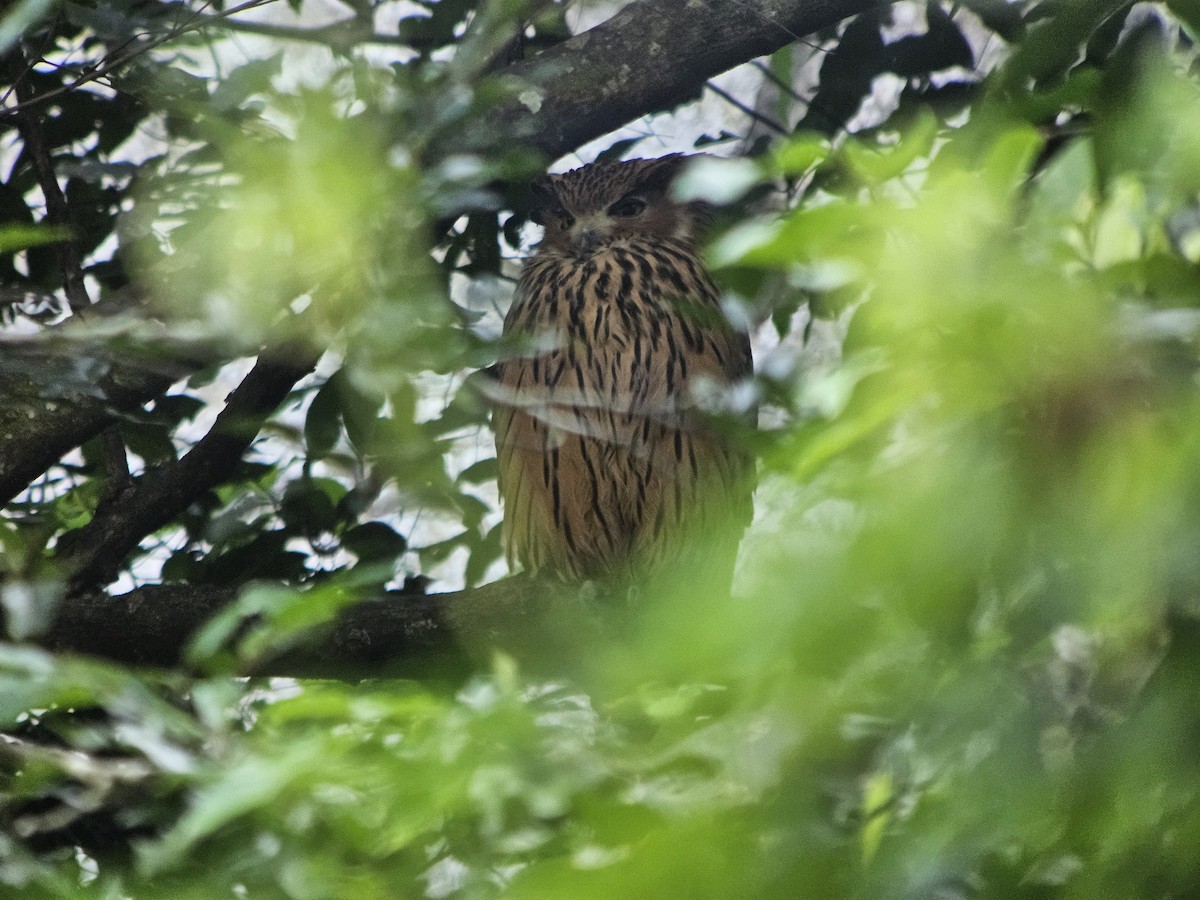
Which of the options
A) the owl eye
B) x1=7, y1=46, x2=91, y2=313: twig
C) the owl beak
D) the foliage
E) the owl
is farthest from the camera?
the owl eye

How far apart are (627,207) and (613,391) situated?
25.2 inches

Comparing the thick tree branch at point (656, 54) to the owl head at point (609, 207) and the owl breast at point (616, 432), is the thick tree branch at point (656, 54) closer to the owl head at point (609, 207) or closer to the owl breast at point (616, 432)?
the owl breast at point (616, 432)

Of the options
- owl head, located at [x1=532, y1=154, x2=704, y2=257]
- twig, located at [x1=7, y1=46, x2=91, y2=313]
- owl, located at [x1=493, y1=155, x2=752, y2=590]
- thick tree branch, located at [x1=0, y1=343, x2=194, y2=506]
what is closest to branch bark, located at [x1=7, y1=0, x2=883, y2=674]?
thick tree branch, located at [x1=0, y1=343, x2=194, y2=506]

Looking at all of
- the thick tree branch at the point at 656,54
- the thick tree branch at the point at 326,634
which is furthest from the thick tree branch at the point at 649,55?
the thick tree branch at the point at 326,634

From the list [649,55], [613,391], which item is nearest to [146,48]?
[649,55]

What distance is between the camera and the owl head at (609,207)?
124 inches

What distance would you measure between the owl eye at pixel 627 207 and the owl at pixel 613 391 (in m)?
0.01

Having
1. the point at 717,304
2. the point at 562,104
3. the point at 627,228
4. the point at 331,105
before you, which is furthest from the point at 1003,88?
the point at 627,228

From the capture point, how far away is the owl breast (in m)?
2.81

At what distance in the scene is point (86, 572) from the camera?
93.9 inches

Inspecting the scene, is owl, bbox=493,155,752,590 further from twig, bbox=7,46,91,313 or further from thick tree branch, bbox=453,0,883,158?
twig, bbox=7,46,91,313

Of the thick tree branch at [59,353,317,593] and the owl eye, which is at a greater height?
the owl eye

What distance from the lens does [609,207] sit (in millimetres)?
3209

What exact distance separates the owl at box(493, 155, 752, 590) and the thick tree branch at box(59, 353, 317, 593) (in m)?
0.60
